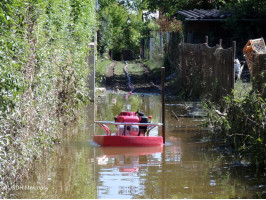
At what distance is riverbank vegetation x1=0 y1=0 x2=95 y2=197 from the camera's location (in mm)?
6465

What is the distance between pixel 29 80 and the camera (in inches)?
305

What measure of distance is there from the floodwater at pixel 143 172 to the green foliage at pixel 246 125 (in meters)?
0.29

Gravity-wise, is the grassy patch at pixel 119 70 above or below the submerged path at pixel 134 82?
above

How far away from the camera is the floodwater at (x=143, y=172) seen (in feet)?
24.9

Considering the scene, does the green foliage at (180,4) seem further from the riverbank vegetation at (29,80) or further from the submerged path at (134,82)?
the riverbank vegetation at (29,80)

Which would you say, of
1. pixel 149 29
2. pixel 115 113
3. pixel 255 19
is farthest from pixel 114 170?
pixel 149 29

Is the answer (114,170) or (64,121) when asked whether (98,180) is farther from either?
(64,121)

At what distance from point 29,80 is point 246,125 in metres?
4.15

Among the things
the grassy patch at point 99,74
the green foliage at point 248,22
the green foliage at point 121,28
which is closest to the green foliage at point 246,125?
the grassy patch at point 99,74

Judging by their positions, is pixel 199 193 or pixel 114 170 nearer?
pixel 199 193

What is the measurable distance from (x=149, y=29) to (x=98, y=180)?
3887 cm

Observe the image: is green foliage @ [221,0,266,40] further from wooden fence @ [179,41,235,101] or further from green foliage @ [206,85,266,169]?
green foliage @ [206,85,266,169]

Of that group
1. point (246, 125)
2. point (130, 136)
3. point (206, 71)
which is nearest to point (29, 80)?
point (130, 136)

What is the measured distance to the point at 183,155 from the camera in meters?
10.4
